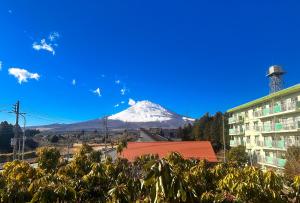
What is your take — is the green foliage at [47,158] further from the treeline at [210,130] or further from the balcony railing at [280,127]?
the treeline at [210,130]

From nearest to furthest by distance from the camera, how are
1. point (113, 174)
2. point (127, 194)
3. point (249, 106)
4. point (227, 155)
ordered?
point (127, 194), point (113, 174), point (227, 155), point (249, 106)

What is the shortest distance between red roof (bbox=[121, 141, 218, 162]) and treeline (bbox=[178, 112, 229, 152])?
24.1m

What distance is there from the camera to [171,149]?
56.2 meters

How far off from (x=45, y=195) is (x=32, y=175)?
9.26 meters

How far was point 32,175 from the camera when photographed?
61.7ft

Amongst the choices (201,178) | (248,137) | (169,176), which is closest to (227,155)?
(248,137)

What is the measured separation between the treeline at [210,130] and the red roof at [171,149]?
949 inches

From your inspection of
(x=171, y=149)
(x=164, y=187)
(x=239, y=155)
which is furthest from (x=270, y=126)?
(x=164, y=187)

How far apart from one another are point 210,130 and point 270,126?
34.7 metres

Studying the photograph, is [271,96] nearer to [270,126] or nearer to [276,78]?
[270,126]

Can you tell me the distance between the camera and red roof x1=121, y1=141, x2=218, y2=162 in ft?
170

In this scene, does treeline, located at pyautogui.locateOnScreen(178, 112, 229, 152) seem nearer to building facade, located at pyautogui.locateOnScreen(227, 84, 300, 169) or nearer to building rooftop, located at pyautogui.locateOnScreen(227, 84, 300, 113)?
building rooftop, located at pyautogui.locateOnScreen(227, 84, 300, 113)

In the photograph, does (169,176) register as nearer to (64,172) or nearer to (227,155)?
(64,172)

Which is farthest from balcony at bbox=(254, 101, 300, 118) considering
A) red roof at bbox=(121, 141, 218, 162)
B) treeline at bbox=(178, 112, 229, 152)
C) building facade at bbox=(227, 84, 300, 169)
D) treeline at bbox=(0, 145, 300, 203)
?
treeline at bbox=(0, 145, 300, 203)
